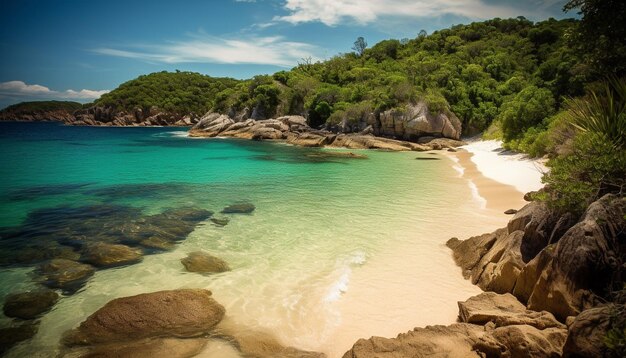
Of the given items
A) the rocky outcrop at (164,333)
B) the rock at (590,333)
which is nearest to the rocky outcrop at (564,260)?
the rock at (590,333)

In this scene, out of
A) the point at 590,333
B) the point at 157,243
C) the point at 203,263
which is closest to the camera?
the point at 590,333

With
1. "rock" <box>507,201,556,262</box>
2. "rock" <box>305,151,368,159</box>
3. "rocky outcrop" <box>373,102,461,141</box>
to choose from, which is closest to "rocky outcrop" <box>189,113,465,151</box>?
"rocky outcrop" <box>373,102,461,141</box>

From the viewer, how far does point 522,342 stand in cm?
476

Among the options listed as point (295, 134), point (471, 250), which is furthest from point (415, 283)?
point (295, 134)

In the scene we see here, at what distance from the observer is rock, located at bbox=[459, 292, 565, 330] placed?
5402 millimetres

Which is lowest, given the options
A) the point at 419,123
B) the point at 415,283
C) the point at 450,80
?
the point at 415,283

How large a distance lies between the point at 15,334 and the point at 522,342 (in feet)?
30.3

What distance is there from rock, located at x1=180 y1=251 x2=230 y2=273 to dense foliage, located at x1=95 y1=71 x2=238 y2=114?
111 metres

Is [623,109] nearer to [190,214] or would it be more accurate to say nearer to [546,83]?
[190,214]

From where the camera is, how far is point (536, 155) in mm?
27391

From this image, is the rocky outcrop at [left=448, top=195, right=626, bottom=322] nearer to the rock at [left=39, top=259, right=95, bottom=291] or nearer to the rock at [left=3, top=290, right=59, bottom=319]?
the rock at [left=3, top=290, right=59, bottom=319]

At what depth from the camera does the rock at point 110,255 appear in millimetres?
9758

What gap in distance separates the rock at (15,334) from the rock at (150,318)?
0.80 m

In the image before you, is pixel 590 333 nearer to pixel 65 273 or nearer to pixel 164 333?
pixel 164 333
